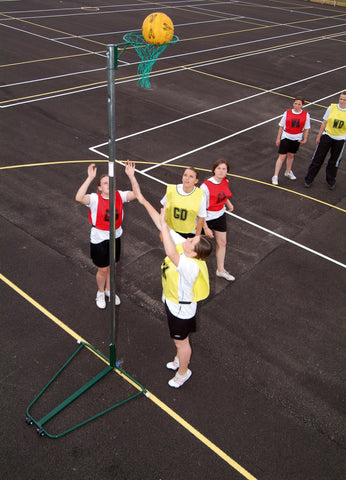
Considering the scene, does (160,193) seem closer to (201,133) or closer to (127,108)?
(201,133)

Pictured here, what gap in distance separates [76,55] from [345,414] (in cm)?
1965

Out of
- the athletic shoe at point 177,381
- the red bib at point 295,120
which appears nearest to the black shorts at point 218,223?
the athletic shoe at point 177,381

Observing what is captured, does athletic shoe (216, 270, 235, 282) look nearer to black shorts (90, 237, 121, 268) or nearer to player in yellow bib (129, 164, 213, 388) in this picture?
black shorts (90, 237, 121, 268)

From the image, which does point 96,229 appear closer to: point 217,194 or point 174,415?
point 217,194

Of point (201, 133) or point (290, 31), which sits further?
point (290, 31)

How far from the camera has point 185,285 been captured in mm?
4570

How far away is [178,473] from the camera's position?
15.0 feet

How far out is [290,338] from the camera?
255 inches

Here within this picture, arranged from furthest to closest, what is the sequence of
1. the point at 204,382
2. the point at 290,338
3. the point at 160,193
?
the point at 160,193, the point at 290,338, the point at 204,382

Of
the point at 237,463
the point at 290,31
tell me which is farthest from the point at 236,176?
the point at 290,31

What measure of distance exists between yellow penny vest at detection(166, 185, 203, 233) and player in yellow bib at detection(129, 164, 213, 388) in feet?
4.00

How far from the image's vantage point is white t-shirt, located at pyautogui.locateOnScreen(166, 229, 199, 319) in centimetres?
445

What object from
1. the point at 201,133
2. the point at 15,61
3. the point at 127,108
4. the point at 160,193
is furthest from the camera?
the point at 15,61

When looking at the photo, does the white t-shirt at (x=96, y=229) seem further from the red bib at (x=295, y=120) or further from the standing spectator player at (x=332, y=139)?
the standing spectator player at (x=332, y=139)
